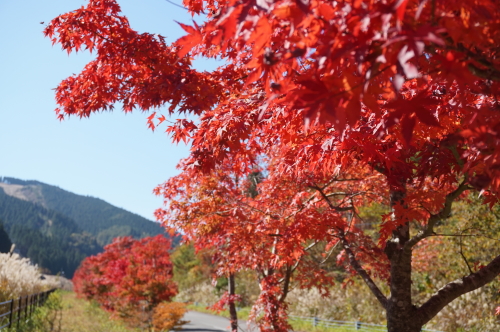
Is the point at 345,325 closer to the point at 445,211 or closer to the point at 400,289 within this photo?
the point at 400,289

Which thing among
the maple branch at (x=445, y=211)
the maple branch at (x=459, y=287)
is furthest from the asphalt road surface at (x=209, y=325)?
the maple branch at (x=445, y=211)

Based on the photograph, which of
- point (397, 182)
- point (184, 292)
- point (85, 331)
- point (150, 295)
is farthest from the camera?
point (184, 292)

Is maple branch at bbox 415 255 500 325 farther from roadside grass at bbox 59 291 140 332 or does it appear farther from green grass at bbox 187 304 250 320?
green grass at bbox 187 304 250 320

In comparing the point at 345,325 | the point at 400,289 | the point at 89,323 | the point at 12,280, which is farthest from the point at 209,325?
the point at 400,289

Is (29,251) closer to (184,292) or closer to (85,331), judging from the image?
(184,292)

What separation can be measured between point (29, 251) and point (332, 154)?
14078 centimetres

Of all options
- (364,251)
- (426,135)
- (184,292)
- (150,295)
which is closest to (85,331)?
(150,295)

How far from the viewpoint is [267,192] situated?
7324 mm

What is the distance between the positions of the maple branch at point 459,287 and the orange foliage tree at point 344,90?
0.01 meters

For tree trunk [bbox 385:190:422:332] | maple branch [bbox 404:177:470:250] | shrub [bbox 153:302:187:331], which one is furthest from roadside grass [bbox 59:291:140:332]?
maple branch [bbox 404:177:470:250]

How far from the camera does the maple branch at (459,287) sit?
393cm

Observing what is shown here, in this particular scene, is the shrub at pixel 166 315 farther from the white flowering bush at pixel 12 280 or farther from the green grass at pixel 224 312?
the white flowering bush at pixel 12 280

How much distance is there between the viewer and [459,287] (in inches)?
161

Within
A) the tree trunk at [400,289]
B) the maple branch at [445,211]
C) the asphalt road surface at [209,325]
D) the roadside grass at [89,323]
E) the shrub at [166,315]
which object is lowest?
the asphalt road surface at [209,325]
